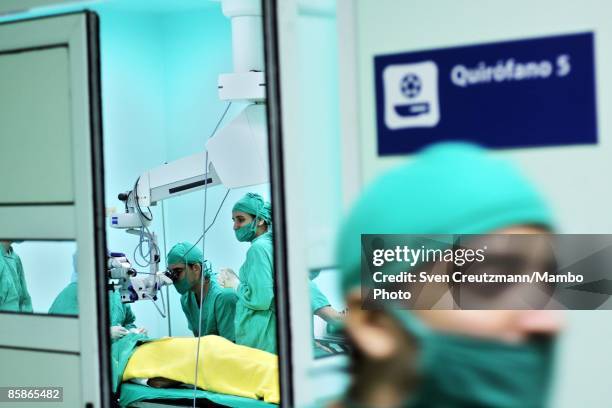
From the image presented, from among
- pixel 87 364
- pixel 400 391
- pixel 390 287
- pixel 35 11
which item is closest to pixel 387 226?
pixel 400 391

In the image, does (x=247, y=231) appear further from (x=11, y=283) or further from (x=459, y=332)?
(x=459, y=332)

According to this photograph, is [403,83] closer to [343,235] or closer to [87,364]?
[343,235]

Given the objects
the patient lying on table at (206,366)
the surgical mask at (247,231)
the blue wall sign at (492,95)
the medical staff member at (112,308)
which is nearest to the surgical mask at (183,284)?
the medical staff member at (112,308)

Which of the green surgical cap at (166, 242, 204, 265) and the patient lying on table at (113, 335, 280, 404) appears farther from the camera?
the green surgical cap at (166, 242, 204, 265)

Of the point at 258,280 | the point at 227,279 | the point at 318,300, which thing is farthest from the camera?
the point at 227,279

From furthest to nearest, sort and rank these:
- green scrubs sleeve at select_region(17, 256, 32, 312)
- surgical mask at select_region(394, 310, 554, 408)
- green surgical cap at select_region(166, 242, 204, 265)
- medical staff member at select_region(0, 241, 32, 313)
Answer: green surgical cap at select_region(166, 242, 204, 265) < green scrubs sleeve at select_region(17, 256, 32, 312) < medical staff member at select_region(0, 241, 32, 313) < surgical mask at select_region(394, 310, 554, 408)

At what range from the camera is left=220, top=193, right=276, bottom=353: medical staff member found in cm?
405

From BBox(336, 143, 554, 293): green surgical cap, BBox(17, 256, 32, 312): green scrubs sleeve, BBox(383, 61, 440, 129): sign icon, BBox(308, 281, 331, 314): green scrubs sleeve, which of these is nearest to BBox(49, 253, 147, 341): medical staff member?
BBox(17, 256, 32, 312): green scrubs sleeve

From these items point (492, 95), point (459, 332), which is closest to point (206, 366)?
point (492, 95)

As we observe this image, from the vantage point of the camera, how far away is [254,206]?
4.36 m

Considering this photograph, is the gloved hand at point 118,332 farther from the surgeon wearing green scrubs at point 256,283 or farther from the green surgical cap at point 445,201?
the green surgical cap at point 445,201

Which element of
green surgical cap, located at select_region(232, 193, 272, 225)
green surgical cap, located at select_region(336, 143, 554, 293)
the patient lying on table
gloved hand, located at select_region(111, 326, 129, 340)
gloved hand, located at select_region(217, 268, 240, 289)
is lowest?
the patient lying on table

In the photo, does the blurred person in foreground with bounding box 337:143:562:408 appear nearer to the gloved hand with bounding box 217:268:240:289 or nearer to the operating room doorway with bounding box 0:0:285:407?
the operating room doorway with bounding box 0:0:285:407

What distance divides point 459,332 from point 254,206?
3.59m
